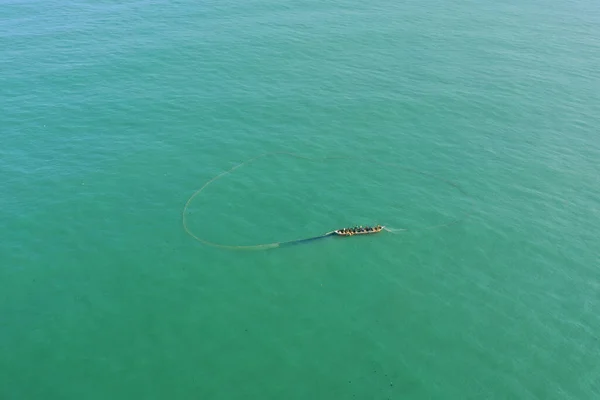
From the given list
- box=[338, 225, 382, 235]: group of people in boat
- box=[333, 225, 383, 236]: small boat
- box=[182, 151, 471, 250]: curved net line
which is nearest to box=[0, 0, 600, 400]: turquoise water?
box=[182, 151, 471, 250]: curved net line

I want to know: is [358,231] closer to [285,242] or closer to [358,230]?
[358,230]

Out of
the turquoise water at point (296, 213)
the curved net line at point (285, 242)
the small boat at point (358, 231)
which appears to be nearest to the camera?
the turquoise water at point (296, 213)

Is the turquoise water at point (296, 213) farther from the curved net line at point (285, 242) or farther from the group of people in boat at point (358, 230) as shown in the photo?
the group of people in boat at point (358, 230)

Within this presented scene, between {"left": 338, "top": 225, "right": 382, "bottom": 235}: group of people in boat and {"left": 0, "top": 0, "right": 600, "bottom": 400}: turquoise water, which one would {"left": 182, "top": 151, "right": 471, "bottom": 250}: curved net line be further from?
{"left": 338, "top": 225, "right": 382, "bottom": 235}: group of people in boat

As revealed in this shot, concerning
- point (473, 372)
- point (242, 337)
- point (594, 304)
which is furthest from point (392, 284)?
point (594, 304)

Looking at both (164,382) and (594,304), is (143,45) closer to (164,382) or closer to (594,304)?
(164,382)

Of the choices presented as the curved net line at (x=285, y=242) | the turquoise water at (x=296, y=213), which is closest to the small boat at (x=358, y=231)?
the curved net line at (x=285, y=242)
